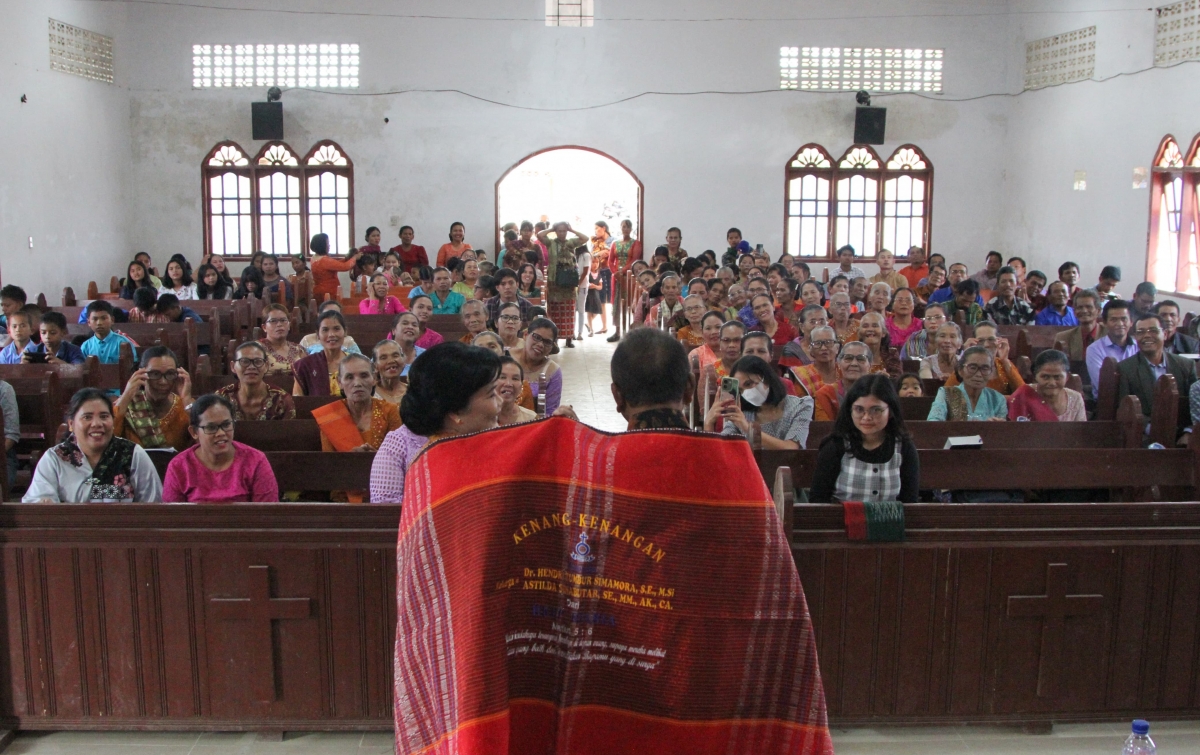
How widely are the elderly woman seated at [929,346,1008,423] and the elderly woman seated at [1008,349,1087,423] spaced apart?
88mm

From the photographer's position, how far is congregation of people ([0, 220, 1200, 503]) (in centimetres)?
370

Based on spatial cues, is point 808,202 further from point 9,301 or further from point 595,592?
point 595,592

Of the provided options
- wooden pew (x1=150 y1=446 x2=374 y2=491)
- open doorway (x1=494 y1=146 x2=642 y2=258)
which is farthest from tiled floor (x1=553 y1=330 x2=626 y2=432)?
open doorway (x1=494 y1=146 x2=642 y2=258)

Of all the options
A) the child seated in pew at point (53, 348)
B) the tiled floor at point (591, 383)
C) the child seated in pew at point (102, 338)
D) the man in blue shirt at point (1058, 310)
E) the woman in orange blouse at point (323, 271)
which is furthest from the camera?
the woman in orange blouse at point (323, 271)

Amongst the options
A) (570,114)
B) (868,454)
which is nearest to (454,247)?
(570,114)

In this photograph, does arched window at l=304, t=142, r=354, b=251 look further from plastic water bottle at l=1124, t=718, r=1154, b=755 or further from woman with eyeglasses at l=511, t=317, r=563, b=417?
plastic water bottle at l=1124, t=718, r=1154, b=755

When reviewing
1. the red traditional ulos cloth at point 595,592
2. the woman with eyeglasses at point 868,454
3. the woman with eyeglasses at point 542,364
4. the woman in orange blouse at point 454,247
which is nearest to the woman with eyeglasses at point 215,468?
the woman with eyeglasses at point 542,364

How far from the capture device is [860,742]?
3.43 metres

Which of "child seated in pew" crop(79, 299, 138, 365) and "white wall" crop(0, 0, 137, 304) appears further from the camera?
"white wall" crop(0, 0, 137, 304)

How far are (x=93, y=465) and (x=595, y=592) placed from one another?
9.08ft

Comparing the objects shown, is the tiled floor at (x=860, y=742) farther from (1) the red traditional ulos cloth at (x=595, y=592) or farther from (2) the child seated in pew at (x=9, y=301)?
(2) the child seated in pew at (x=9, y=301)

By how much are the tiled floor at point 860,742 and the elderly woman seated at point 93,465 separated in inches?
32.0

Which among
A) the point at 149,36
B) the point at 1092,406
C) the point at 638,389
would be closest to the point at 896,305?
the point at 1092,406

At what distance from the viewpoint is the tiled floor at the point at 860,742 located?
3.36 m
